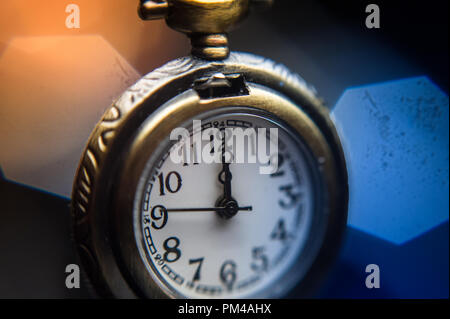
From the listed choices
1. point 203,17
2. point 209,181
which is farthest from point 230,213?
point 203,17

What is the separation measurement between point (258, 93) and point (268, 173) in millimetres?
142

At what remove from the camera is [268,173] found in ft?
2.77

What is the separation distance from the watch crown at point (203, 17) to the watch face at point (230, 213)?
0.11 meters

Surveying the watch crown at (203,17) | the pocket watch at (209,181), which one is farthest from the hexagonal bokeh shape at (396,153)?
the watch crown at (203,17)

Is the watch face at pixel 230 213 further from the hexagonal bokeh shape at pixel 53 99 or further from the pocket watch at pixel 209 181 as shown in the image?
the hexagonal bokeh shape at pixel 53 99

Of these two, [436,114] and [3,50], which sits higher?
[3,50]

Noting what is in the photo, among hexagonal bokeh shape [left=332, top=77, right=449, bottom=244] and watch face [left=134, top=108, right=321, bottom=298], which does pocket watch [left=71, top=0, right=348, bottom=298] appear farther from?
hexagonal bokeh shape [left=332, top=77, right=449, bottom=244]

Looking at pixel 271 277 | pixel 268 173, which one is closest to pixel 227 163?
pixel 268 173

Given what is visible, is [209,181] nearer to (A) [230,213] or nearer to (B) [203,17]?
(A) [230,213]

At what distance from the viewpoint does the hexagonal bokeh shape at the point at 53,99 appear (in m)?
0.78

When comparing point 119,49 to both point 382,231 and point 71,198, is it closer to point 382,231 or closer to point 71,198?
point 71,198

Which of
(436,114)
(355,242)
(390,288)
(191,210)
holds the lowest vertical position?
(390,288)

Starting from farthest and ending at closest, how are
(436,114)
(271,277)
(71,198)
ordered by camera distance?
(436,114) → (271,277) → (71,198)

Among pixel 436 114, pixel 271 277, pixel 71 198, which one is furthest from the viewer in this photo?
pixel 436 114
